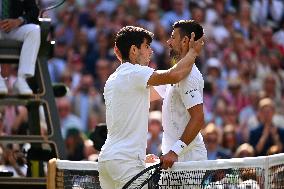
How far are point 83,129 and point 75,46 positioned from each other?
8.37 feet

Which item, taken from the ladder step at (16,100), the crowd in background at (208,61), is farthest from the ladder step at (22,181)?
the crowd in background at (208,61)

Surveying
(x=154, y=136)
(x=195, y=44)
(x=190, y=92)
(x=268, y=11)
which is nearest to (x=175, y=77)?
(x=190, y=92)

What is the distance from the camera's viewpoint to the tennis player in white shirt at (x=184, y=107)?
8750 mm

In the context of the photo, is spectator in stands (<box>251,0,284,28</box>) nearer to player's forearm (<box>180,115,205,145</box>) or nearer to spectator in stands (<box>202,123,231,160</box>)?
spectator in stands (<box>202,123,231,160</box>)

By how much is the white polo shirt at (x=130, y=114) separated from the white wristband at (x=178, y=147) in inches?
9.4

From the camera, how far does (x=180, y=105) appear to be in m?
8.96

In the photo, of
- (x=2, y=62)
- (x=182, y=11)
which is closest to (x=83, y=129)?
(x=182, y=11)

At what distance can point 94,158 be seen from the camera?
13.9 m

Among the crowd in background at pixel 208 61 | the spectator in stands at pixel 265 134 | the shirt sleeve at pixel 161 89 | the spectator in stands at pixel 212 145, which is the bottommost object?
the shirt sleeve at pixel 161 89

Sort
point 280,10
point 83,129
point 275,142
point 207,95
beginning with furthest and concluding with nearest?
point 280,10 → point 207,95 → point 83,129 → point 275,142

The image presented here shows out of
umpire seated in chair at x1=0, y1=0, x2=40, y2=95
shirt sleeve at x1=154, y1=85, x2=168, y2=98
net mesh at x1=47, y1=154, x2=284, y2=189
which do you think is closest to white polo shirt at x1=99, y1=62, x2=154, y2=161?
net mesh at x1=47, y1=154, x2=284, y2=189

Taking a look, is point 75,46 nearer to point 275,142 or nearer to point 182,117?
point 275,142

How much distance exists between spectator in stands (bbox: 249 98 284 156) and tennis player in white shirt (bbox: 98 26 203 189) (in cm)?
738

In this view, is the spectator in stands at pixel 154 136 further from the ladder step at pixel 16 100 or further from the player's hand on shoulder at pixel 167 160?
the player's hand on shoulder at pixel 167 160
